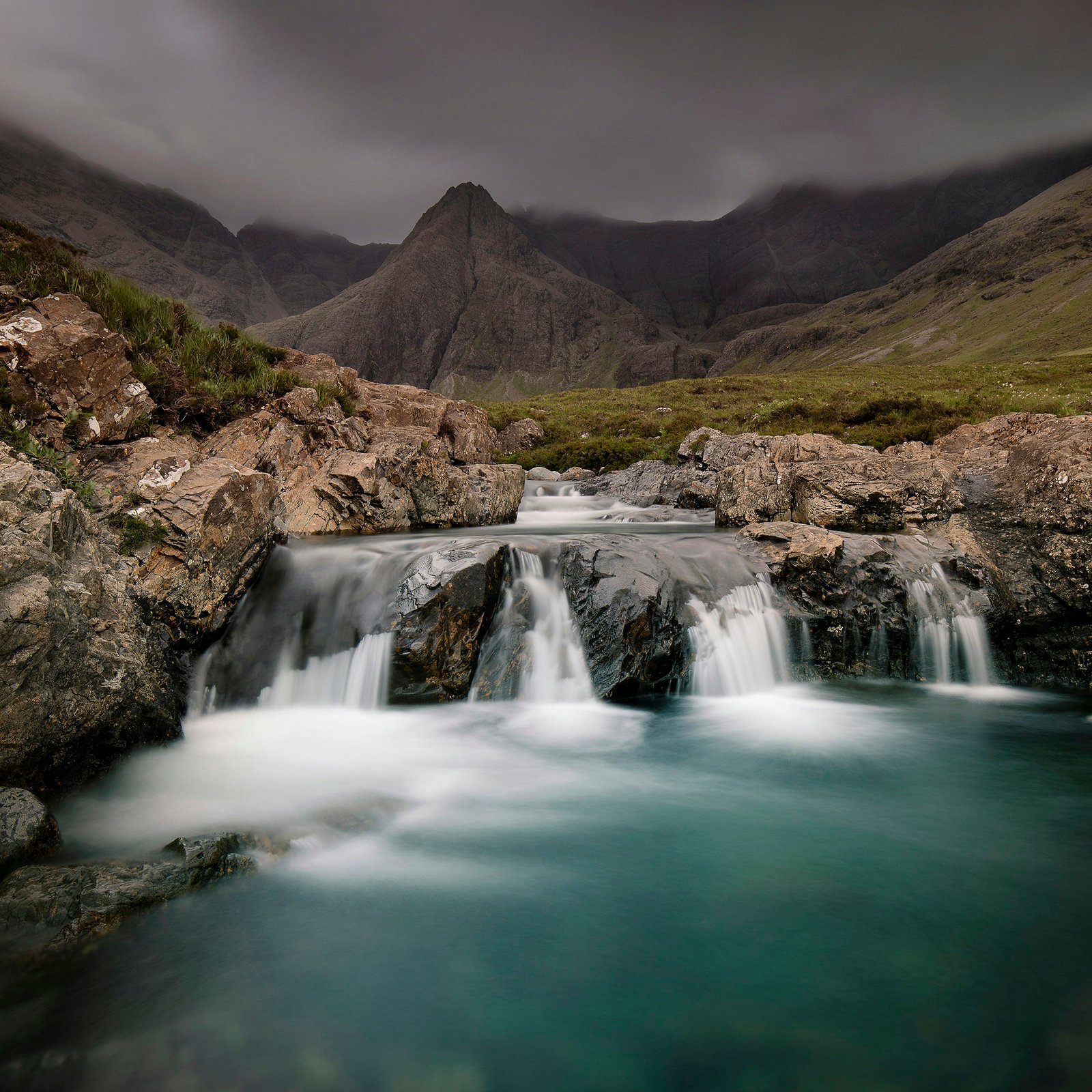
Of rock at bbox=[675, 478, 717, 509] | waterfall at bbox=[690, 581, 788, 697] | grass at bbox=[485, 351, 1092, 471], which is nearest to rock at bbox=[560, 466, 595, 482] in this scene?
grass at bbox=[485, 351, 1092, 471]

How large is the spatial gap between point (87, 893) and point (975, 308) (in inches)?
7449

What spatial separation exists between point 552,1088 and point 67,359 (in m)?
Answer: 11.7

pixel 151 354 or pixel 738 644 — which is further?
pixel 151 354

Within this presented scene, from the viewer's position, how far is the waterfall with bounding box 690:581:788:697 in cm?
916

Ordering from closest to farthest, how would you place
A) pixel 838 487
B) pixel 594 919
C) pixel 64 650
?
pixel 594 919
pixel 64 650
pixel 838 487

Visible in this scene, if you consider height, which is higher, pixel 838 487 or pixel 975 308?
pixel 975 308

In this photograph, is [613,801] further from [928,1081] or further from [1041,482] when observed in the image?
[1041,482]

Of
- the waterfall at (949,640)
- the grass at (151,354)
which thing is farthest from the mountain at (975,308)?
the grass at (151,354)

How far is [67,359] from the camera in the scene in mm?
9531

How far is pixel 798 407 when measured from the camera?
97.0 feet

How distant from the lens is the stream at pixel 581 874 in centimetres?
330

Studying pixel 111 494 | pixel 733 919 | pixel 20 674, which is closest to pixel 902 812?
pixel 733 919

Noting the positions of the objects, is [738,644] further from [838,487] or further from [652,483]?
[652,483]

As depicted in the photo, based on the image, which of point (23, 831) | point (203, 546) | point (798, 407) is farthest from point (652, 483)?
point (23, 831)
